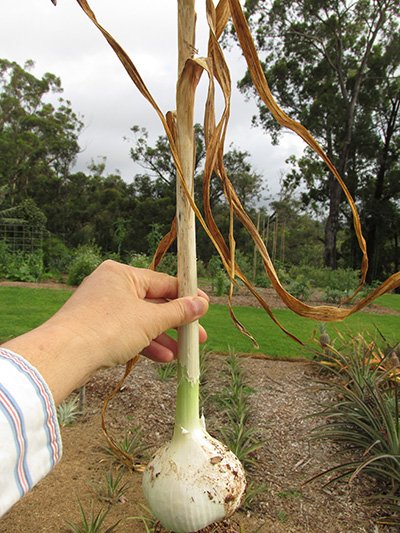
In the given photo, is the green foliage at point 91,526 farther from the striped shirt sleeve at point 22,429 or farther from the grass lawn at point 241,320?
the grass lawn at point 241,320

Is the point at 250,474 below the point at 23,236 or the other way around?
below

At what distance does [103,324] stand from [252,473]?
75.3 inches

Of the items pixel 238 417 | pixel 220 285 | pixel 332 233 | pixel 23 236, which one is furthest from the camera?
pixel 332 233

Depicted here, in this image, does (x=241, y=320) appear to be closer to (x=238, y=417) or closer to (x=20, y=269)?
(x=238, y=417)

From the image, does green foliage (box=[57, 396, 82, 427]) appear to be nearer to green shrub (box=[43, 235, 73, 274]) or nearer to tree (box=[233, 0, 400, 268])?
green shrub (box=[43, 235, 73, 274])

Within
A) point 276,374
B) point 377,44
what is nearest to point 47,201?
point 377,44

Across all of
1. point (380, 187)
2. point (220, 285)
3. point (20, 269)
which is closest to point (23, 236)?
point (20, 269)

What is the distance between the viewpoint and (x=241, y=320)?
6438mm

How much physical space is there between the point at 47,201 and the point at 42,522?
25.7 metres

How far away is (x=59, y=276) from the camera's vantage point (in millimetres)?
11727

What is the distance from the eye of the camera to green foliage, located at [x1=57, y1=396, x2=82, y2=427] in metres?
2.87

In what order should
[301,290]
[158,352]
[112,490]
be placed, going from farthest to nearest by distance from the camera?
[301,290]
[112,490]
[158,352]

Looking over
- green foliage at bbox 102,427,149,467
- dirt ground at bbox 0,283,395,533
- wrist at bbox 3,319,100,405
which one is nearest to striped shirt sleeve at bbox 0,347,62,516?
wrist at bbox 3,319,100,405

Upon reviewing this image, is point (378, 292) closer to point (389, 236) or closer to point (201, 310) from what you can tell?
point (201, 310)
